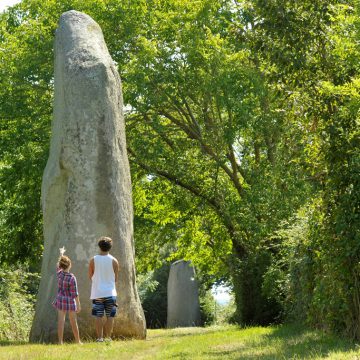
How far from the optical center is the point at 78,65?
15.8 m

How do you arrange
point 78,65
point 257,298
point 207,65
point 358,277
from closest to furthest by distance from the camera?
point 358,277, point 78,65, point 257,298, point 207,65

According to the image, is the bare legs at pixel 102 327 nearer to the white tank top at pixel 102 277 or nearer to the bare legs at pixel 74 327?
the bare legs at pixel 74 327

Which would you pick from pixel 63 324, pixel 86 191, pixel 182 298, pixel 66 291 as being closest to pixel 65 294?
pixel 66 291

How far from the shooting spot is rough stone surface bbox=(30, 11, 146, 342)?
1459cm

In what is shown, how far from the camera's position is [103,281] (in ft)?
42.9

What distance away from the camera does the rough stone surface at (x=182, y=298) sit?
120 feet

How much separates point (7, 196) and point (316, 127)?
1420 centimetres

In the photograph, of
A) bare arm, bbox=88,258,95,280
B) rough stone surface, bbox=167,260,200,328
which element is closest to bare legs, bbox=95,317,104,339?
bare arm, bbox=88,258,95,280

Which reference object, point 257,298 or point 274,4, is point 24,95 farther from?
point 274,4

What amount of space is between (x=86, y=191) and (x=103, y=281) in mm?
2277

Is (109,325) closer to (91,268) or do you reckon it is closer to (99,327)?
(99,327)

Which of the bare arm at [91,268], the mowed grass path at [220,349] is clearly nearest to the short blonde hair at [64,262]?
the bare arm at [91,268]

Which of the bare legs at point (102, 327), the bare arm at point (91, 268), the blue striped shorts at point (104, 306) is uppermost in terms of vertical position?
the bare arm at point (91, 268)

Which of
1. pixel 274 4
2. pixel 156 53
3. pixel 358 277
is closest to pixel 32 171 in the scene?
pixel 156 53
